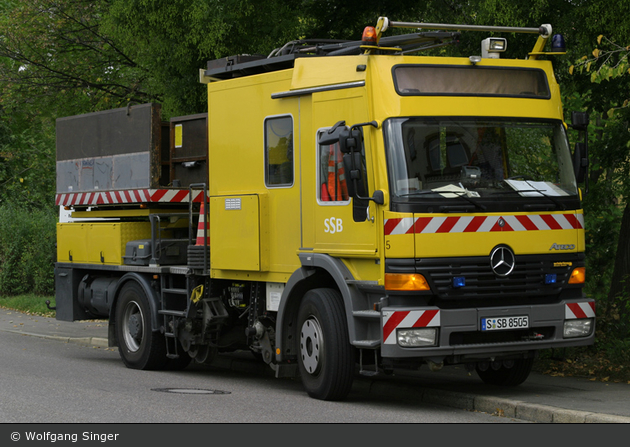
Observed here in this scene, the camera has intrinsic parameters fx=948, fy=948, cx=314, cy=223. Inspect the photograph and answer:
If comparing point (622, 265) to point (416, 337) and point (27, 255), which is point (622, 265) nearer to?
point (416, 337)

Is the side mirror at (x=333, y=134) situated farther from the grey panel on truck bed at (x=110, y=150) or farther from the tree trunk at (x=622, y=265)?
the tree trunk at (x=622, y=265)

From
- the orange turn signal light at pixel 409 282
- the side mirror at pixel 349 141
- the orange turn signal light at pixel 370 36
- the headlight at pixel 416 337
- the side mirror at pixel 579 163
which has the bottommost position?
the headlight at pixel 416 337

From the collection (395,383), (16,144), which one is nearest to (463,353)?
(395,383)

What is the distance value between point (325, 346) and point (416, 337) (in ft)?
3.54

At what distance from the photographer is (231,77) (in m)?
11.0

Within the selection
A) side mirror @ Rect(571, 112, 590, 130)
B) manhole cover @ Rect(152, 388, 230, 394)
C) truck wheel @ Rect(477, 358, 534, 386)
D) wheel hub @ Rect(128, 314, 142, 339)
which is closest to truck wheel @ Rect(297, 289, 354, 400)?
manhole cover @ Rect(152, 388, 230, 394)

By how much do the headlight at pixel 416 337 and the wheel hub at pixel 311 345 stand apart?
1080 millimetres

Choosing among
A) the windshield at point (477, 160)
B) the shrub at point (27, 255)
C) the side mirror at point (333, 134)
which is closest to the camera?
the windshield at point (477, 160)

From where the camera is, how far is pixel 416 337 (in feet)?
27.4

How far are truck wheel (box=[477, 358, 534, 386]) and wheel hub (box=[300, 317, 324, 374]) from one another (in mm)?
1782

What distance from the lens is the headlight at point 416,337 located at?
27.3 feet

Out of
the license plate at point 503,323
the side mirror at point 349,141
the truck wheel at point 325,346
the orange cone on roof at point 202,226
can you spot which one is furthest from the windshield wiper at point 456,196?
the orange cone on roof at point 202,226

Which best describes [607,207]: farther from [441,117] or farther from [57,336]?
[57,336]

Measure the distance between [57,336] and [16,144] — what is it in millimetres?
18117
